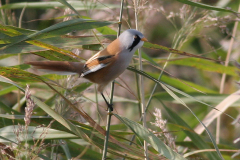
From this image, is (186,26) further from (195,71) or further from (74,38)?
(195,71)

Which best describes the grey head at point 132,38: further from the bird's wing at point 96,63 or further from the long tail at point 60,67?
the long tail at point 60,67

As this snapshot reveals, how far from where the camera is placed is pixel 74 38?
1653mm

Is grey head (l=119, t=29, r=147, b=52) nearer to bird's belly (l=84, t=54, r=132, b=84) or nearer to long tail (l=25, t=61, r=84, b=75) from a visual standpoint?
bird's belly (l=84, t=54, r=132, b=84)

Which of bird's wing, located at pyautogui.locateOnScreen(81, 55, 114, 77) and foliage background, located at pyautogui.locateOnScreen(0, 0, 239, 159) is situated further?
bird's wing, located at pyautogui.locateOnScreen(81, 55, 114, 77)

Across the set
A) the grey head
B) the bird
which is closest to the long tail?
the bird

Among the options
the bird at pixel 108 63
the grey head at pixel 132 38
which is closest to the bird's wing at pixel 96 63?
the bird at pixel 108 63

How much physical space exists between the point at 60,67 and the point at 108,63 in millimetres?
262

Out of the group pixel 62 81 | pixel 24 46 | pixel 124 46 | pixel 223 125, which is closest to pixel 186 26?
pixel 124 46

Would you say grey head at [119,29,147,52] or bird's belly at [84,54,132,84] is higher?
grey head at [119,29,147,52]

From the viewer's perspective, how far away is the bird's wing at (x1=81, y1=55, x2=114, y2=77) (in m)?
1.72

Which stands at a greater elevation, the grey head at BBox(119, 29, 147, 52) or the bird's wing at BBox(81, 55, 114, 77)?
the grey head at BBox(119, 29, 147, 52)

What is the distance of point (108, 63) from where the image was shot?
1736mm

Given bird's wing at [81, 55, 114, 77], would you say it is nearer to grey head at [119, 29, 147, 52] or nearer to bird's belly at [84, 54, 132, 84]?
bird's belly at [84, 54, 132, 84]

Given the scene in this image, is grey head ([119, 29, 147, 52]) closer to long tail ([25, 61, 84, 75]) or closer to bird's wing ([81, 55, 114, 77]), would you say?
bird's wing ([81, 55, 114, 77])
